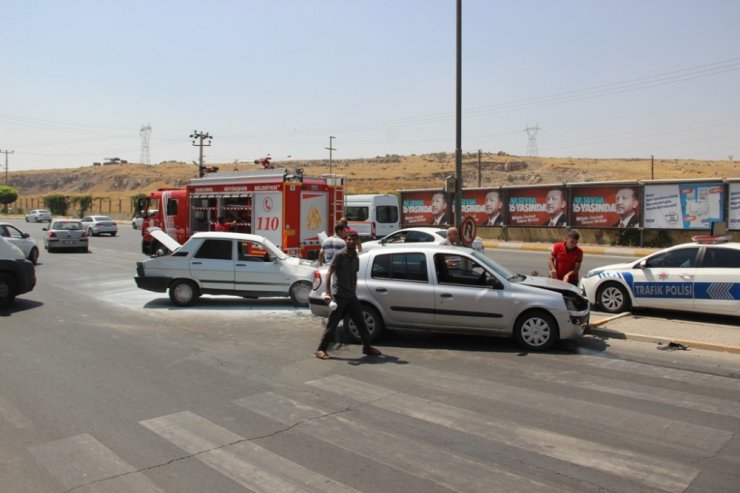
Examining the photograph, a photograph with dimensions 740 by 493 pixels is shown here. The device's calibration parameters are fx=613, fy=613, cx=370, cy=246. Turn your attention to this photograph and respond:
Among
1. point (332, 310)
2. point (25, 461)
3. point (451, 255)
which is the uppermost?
point (451, 255)

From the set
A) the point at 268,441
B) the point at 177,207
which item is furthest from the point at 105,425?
the point at 177,207

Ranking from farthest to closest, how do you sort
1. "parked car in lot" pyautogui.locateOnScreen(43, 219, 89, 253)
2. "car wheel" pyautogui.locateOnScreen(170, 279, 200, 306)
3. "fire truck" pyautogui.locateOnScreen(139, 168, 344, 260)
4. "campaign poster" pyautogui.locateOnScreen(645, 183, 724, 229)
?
"parked car in lot" pyautogui.locateOnScreen(43, 219, 89, 253) < "campaign poster" pyautogui.locateOnScreen(645, 183, 724, 229) < "fire truck" pyautogui.locateOnScreen(139, 168, 344, 260) < "car wheel" pyautogui.locateOnScreen(170, 279, 200, 306)

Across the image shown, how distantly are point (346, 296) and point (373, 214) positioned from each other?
62.9 ft

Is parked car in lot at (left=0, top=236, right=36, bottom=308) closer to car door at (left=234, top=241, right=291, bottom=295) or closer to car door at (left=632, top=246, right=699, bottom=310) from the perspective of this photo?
car door at (left=234, top=241, right=291, bottom=295)

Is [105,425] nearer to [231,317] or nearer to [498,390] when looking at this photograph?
[498,390]

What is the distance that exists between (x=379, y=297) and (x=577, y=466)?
466 centimetres

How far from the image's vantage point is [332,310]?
8484 millimetres

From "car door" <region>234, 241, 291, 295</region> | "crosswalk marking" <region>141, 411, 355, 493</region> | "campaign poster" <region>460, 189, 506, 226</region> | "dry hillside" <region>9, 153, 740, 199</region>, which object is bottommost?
"crosswalk marking" <region>141, 411, 355, 493</region>

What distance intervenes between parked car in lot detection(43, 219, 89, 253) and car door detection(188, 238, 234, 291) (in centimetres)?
1673

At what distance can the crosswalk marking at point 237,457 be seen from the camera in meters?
4.25

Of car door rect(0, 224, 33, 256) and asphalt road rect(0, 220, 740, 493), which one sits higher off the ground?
car door rect(0, 224, 33, 256)

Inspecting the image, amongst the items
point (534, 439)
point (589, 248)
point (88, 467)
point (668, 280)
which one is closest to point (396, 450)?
point (534, 439)

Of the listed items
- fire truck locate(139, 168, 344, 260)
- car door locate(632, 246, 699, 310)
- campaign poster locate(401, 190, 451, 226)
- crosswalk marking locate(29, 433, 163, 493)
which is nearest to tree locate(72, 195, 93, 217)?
campaign poster locate(401, 190, 451, 226)

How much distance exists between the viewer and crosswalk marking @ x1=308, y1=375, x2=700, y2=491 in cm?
443
